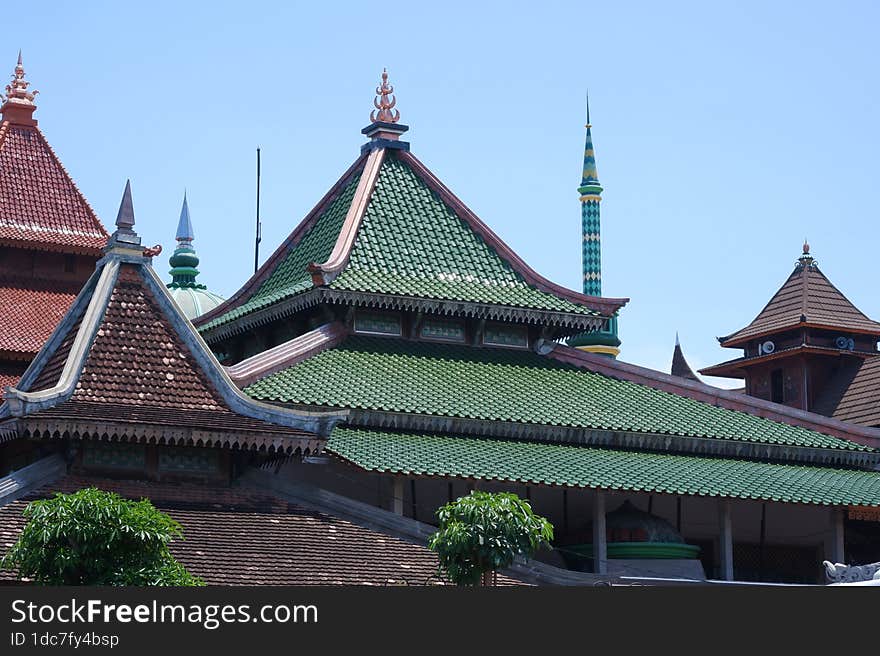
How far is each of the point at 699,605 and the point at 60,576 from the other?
9.21m

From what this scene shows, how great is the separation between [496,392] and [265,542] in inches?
376

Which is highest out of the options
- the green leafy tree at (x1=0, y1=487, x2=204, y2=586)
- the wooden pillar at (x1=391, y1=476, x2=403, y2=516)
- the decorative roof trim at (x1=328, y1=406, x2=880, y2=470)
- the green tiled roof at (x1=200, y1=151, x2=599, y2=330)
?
the green tiled roof at (x1=200, y1=151, x2=599, y2=330)

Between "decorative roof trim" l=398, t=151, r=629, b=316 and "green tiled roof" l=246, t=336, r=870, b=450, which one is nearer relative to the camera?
"green tiled roof" l=246, t=336, r=870, b=450

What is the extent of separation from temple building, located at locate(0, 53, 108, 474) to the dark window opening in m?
22.9

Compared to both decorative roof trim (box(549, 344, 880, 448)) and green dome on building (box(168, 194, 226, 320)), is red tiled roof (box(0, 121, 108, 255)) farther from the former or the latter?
green dome on building (box(168, 194, 226, 320))

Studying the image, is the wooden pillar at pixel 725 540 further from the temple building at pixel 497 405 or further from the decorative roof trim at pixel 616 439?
the decorative roof trim at pixel 616 439

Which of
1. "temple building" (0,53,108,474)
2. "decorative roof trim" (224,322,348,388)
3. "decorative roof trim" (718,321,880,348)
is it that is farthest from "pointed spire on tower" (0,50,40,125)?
"decorative roof trim" (718,321,880,348)

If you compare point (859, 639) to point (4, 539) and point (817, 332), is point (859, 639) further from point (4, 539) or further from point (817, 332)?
point (817, 332)

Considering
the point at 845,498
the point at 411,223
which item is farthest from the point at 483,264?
the point at 845,498

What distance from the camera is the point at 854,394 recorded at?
52.3m

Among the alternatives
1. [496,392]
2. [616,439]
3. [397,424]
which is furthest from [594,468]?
[397,424]

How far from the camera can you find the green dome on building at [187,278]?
69312 mm

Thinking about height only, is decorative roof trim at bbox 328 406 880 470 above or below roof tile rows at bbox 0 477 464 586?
above

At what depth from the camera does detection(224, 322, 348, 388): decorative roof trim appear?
110ft
